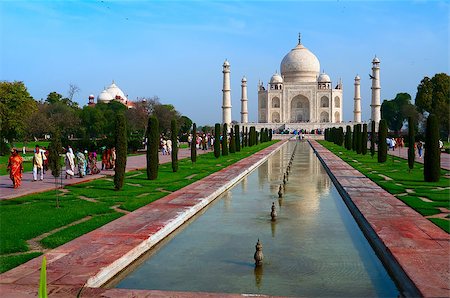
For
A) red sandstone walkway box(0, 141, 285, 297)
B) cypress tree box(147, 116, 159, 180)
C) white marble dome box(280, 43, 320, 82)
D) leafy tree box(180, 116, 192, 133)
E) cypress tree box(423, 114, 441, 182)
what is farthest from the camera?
white marble dome box(280, 43, 320, 82)

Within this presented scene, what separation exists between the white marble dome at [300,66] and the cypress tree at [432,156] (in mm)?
49974

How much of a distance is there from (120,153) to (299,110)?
2089 inches

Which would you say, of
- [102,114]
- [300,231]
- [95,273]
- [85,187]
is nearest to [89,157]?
[85,187]

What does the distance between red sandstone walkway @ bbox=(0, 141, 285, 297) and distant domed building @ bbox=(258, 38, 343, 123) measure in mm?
52612

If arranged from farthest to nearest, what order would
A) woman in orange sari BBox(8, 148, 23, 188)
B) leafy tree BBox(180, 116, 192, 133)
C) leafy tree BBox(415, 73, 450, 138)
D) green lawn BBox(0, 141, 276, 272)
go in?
leafy tree BBox(180, 116, 192, 133)
leafy tree BBox(415, 73, 450, 138)
woman in orange sari BBox(8, 148, 23, 188)
green lawn BBox(0, 141, 276, 272)

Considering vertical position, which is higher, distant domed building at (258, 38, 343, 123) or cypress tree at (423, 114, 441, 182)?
distant domed building at (258, 38, 343, 123)

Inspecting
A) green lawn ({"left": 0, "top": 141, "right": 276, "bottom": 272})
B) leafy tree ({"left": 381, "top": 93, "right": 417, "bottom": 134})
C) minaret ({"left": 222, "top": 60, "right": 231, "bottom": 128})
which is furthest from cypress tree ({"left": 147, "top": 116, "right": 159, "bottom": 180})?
leafy tree ({"left": 381, "top": 93, "right": 417, "bottom": 134})

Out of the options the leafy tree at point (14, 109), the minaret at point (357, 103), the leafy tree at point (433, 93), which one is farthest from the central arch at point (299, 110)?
the leafy tree at point (14, 109)

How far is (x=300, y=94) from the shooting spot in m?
59.3

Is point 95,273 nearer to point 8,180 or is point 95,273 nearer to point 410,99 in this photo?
point 8,180

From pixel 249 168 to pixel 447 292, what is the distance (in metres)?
10.8

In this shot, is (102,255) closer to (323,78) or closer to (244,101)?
(244,101)

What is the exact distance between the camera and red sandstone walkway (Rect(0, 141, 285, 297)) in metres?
3.81

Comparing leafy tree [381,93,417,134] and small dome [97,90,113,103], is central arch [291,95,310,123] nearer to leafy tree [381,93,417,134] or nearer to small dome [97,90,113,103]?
leafy tree [381,93,417,134]
